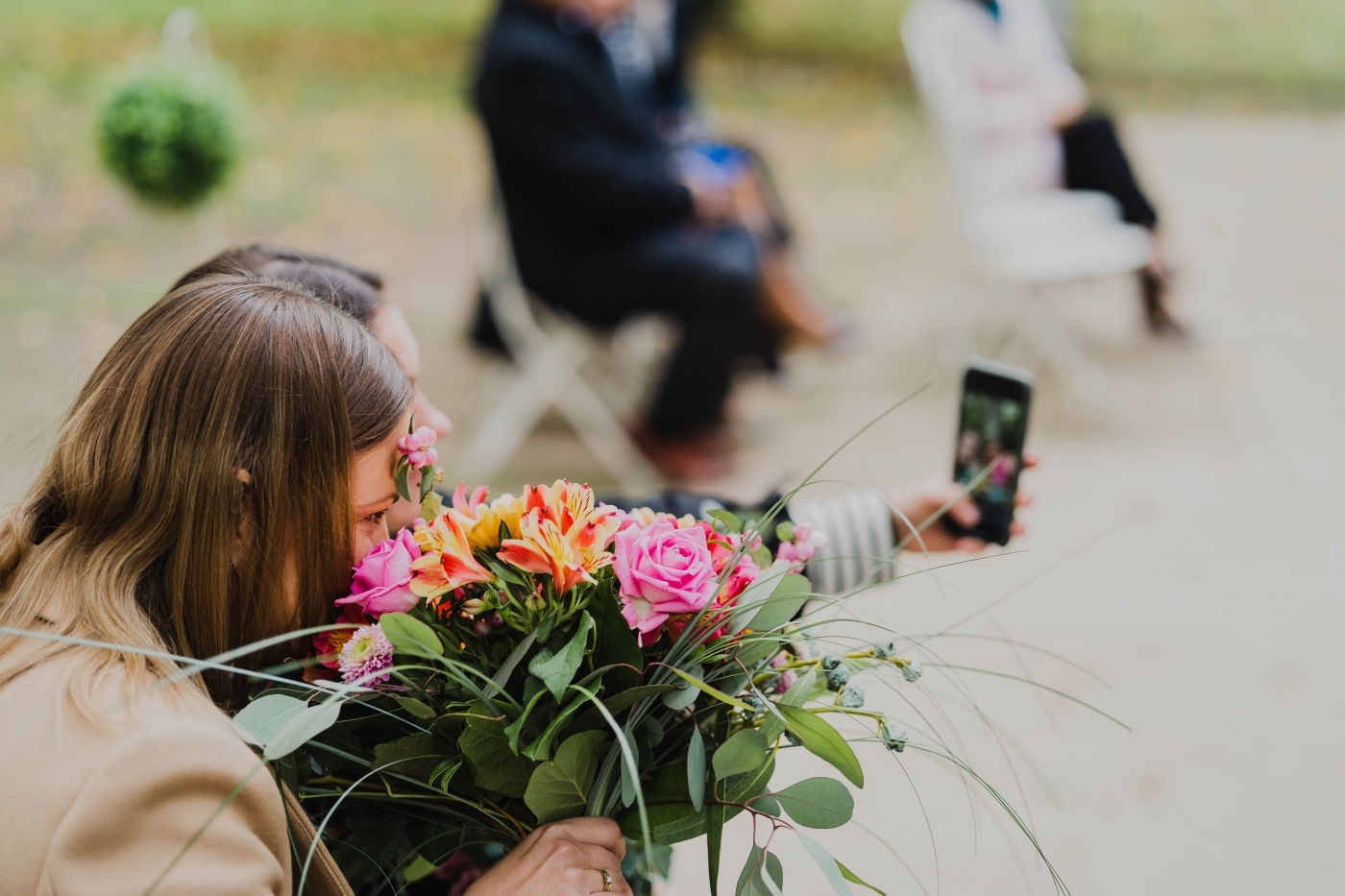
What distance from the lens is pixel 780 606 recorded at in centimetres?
112

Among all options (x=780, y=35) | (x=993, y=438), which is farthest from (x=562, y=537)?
(x=780, y=35)

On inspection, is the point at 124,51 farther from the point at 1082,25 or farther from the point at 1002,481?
the point at 1002,481

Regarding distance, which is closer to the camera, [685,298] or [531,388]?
[685,298]

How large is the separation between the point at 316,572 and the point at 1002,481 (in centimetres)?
105

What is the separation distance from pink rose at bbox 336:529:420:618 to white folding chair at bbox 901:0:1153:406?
12.1 ft

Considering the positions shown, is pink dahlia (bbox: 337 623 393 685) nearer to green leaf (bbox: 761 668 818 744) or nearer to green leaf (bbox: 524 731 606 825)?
green leaf (bbox: 524 731 606 825)

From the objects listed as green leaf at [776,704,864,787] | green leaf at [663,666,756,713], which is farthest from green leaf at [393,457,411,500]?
green leaf at [776,704,864,787]

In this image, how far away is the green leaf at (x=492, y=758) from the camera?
1066 millimetres

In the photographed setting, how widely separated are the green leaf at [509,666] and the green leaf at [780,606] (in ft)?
0.70

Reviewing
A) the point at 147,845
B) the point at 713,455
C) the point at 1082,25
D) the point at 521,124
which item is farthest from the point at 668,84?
the point at 1082,25

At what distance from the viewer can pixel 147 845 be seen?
962mm

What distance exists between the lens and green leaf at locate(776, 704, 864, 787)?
108 centimetres

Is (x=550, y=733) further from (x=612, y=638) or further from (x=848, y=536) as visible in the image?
(x=848, y=536)

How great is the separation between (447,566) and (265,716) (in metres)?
0.20
